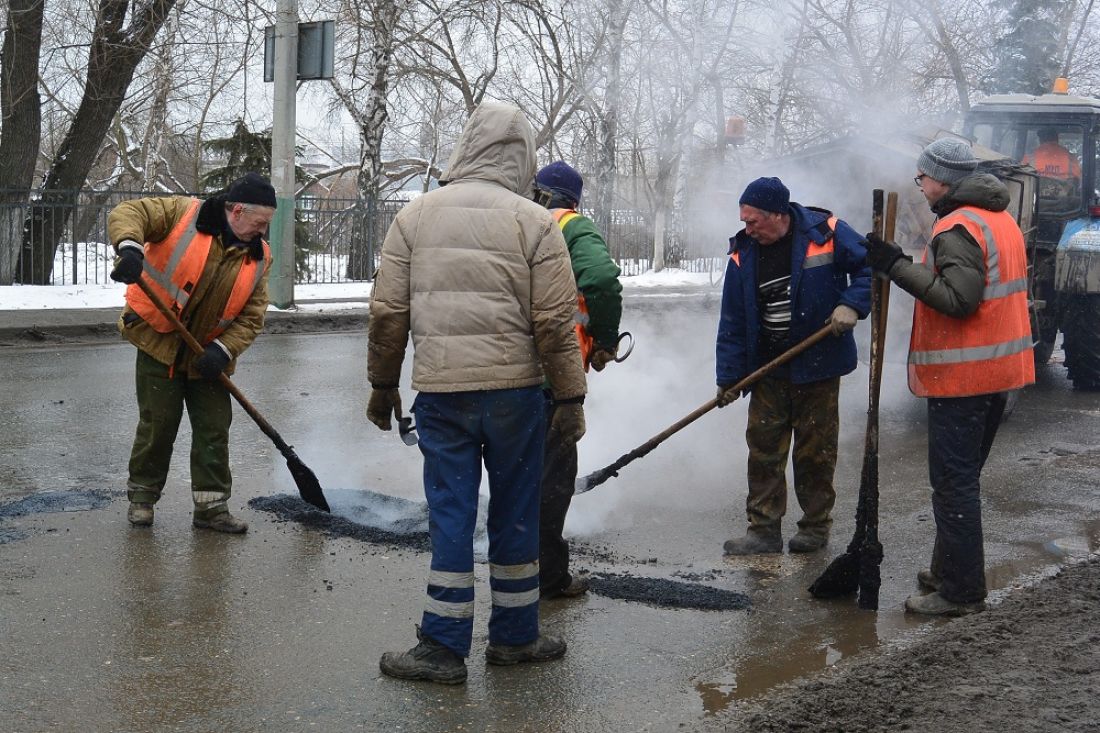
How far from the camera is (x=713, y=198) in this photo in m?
23.4

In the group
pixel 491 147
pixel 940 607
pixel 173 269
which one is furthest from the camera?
pixel 173 269

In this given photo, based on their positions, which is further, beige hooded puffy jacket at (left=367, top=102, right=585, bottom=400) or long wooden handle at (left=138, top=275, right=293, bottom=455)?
long wooden handle at (left=138, top=275, right=293, bottom=455)

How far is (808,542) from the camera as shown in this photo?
5465 millimetres

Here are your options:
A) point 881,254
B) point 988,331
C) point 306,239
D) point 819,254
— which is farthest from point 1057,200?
point 306,239

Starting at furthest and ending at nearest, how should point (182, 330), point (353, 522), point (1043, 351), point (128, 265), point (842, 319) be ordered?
1. point (1043, 351)
2. point (353, 522)
3. point (182, 330)
4. point (842, 319)
5. point (128, 265)

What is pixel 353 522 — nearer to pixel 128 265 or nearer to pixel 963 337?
pixel 128 265

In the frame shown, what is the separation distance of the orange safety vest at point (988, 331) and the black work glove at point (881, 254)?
0.18 meters

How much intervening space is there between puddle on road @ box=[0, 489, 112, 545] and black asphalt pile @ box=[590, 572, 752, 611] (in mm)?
2554

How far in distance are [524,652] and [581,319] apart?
1.37 meters

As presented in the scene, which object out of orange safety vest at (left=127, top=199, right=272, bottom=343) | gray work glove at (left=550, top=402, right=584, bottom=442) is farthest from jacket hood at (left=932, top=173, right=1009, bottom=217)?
orange safety vest at (left=127, top=199, right=272, bottom=343)

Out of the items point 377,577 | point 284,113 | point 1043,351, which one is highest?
point 284,113

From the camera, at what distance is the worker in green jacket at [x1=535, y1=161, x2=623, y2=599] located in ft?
15.0

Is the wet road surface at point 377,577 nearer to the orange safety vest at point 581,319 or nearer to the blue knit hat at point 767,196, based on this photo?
the orange safety vest at point 581,319

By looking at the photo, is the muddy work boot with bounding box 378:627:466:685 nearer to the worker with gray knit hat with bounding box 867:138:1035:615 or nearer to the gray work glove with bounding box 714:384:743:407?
the worker with gray knit hat with bounding box 867:138:1035:615
